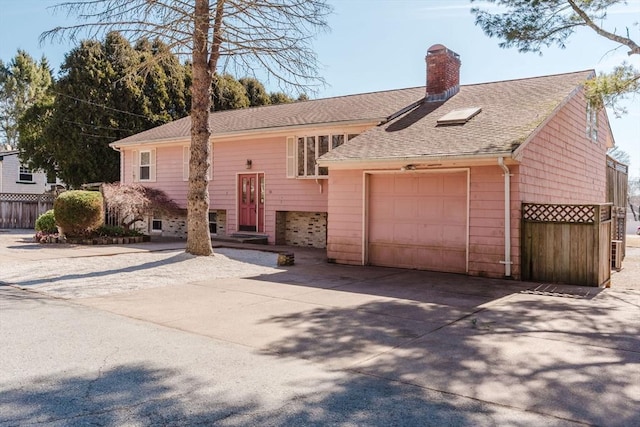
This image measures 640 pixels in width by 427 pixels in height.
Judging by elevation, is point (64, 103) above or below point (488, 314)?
above

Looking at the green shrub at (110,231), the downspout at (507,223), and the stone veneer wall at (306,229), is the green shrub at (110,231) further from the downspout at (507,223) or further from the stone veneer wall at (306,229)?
the downspout at (507,223)

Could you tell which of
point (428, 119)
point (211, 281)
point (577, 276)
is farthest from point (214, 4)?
point (577, 276)

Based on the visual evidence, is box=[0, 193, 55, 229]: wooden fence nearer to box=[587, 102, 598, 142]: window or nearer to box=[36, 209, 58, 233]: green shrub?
box=[36, 209, 58, 233]: green shrub

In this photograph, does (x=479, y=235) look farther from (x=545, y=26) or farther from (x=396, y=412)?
(x=396, y=412)

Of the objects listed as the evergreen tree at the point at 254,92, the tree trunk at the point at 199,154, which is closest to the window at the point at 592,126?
the tree trunk at the point at 199,154

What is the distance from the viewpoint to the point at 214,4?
12055mm

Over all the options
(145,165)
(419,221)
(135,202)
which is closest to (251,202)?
(135,202)

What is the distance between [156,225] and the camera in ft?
70.0

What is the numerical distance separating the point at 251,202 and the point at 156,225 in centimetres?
570

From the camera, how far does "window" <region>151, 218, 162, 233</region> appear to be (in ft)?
69.4

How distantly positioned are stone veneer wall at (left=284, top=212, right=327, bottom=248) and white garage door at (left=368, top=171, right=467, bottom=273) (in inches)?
182

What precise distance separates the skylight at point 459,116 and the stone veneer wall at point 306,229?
17.6 feet

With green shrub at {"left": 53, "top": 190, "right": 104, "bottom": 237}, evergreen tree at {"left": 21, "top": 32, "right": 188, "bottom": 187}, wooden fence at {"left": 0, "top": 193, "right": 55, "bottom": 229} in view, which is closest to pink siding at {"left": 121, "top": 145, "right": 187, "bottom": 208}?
green shrub at {"left": 53, "top": 190, "right": 104, "bottom": 237}

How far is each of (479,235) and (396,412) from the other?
715cm
